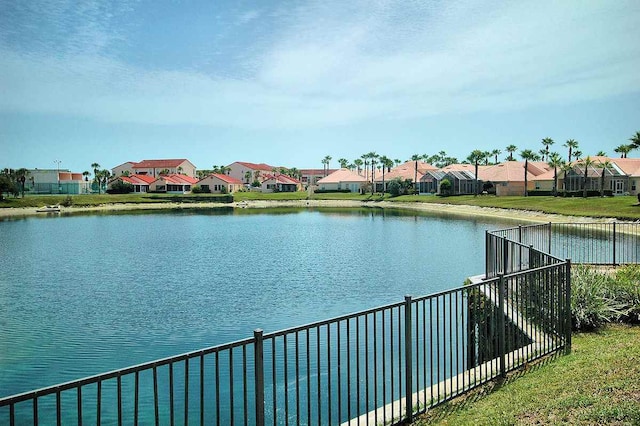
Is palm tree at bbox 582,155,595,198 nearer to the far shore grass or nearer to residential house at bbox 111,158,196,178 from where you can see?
the far shore grass

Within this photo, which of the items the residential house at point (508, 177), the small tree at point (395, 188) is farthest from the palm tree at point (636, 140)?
the small tree at point (395, 188)

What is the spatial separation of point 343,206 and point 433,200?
784 inches

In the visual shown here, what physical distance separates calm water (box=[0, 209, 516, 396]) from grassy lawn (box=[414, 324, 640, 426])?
8.78m

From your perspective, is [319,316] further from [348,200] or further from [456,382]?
[348,200]

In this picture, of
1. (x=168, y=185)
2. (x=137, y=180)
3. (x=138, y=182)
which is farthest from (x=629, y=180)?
(x=137, y=180)

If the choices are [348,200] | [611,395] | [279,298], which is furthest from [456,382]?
[348,200]

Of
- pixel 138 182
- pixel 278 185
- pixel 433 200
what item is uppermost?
pixel 138 182

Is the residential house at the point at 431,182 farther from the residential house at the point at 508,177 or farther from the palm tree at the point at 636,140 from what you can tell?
the palm tree at the point at 636,140

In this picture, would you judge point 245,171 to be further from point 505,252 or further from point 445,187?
point 505,252

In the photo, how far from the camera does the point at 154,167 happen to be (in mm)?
142500

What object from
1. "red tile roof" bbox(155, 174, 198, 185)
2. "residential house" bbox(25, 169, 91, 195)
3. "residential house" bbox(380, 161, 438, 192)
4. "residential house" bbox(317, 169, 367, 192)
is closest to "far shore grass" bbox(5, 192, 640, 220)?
"residential house" bbox(317, 169, 367, 192)

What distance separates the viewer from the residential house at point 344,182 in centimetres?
11825

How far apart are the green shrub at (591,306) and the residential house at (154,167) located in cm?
13746

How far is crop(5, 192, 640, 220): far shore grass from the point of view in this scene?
160 ft
